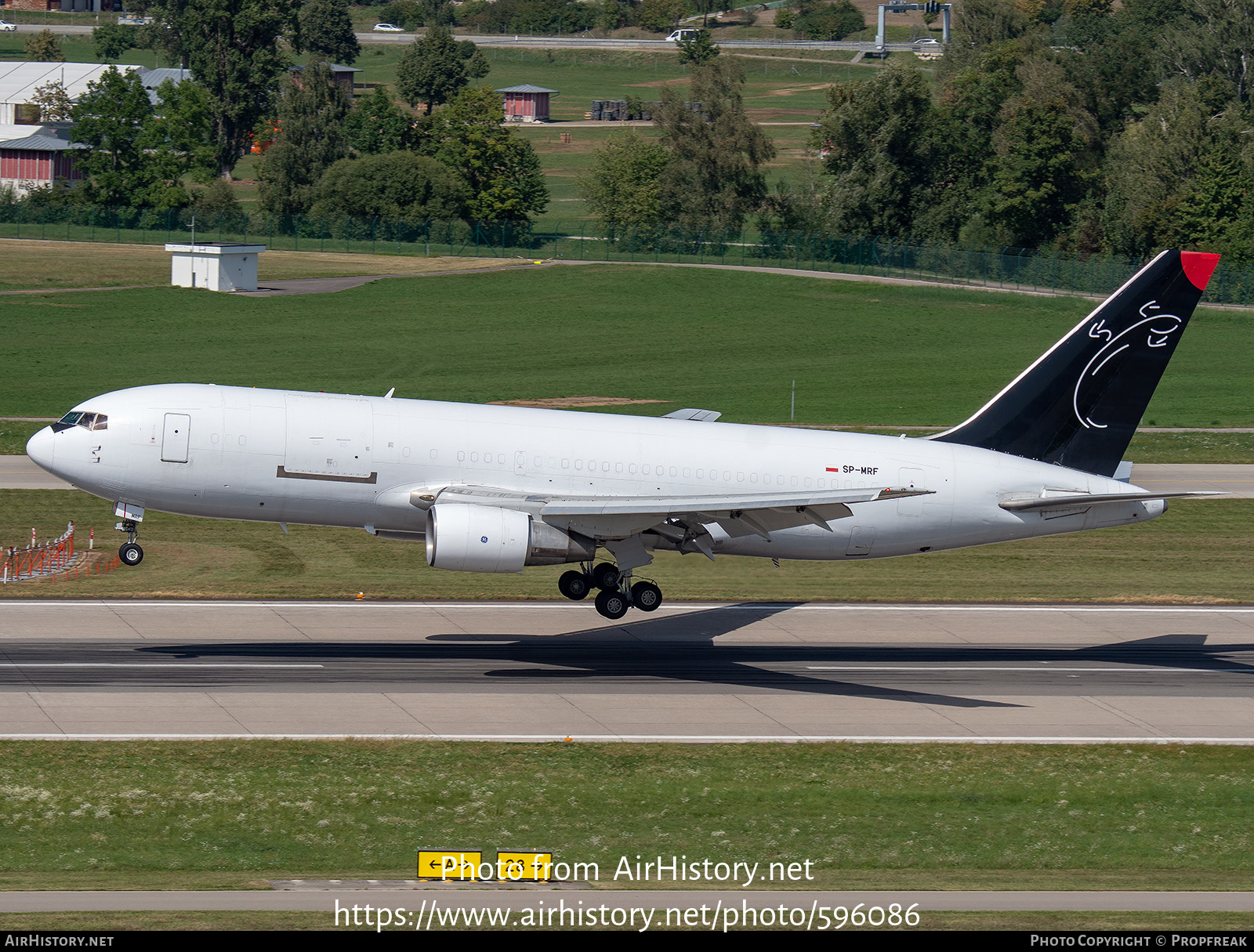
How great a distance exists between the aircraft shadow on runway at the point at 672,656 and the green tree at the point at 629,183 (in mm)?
137209

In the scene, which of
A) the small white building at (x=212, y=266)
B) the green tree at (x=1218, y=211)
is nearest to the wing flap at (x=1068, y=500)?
the small white building at (x=212, y=266)

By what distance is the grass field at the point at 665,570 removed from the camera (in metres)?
50.2

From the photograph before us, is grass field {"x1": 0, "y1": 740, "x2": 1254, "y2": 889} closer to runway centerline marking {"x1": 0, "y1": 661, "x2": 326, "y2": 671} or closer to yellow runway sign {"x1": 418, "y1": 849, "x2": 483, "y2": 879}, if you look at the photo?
yellow runway sign {"x1": 418, "y1": 849, "x2": 483, "y2": 879}

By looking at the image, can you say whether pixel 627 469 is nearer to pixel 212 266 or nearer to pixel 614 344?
pixel 614 344

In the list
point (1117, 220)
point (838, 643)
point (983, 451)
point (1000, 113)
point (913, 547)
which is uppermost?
point (1000, 113)

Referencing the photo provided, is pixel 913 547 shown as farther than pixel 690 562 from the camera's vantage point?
No

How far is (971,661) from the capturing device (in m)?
44.1

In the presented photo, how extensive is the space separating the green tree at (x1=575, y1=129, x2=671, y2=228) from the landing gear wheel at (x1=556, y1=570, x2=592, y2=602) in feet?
459

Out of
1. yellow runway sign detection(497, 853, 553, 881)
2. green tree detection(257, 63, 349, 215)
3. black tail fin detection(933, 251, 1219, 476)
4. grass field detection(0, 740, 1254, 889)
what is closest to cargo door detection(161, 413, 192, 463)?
grass field detection(0, 740, 1254, 889)

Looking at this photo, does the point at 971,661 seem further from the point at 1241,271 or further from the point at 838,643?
the point at 1241,271

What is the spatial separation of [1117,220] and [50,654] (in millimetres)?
136691

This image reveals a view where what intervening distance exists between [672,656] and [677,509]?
655cm

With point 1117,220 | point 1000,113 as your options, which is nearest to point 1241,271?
point 1117,220

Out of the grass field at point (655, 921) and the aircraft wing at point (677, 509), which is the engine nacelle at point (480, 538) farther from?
the grass field at point (655, 921)
